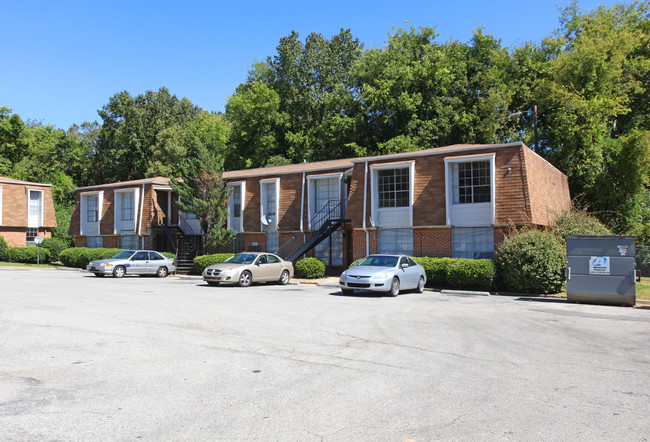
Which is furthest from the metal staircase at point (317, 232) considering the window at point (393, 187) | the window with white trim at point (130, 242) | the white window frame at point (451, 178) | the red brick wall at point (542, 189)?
the window with white trim at point (130, 242)

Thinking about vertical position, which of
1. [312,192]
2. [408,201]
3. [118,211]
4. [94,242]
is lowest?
[94,242]

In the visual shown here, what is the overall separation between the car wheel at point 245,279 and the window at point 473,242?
9188mm

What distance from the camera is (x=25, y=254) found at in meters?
39.6

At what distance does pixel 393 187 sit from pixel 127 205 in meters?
20.8

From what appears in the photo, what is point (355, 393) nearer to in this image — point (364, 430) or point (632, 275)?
point (364, 430)

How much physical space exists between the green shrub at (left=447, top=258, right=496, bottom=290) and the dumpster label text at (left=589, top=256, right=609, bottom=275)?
Answer: 4462mm

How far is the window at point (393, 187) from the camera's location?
84.0 feet

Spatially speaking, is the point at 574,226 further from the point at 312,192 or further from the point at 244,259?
the point at 244,259

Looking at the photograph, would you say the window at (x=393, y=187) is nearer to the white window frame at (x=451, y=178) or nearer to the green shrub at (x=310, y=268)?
the white window frame at (x=451, y=178)

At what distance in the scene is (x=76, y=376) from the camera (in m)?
6.65

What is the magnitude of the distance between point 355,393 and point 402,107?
3489 cm

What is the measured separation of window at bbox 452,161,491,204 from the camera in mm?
23375

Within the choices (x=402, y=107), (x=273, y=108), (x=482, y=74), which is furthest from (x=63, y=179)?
(x=482, y=74)

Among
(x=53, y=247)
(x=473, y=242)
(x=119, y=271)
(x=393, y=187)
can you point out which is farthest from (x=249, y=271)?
(x=53, y=247)
